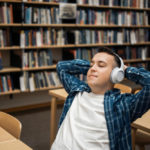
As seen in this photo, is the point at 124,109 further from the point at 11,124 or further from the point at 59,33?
the point at 59,33

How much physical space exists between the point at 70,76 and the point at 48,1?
248 centimetres

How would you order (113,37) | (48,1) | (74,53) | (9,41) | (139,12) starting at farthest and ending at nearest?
(139,12) → (113,37) → (74,53) → (48,1) → (9,41)

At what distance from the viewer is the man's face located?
1312 millimetres

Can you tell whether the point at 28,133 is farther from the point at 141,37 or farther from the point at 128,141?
the point at 141,37

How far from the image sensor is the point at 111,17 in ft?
14.8

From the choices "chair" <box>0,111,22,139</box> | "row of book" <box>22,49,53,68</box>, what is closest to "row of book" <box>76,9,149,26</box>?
"row of book" <box>22,49,53,68</box>

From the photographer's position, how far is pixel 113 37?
4.58 meters

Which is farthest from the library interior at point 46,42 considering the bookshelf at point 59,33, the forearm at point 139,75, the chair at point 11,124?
the forearm at point 139,75

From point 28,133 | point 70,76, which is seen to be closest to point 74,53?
point 28,133

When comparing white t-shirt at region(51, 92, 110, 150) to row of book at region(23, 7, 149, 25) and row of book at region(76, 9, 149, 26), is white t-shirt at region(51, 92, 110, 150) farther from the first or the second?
row of book at region(76, 9, 149, 26)

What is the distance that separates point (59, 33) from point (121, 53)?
1.31m

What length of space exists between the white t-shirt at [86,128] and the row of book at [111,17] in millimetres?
2957

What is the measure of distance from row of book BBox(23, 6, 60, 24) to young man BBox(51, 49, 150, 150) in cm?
248

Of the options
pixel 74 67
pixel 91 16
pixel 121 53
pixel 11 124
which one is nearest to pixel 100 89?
pixel 74 67
